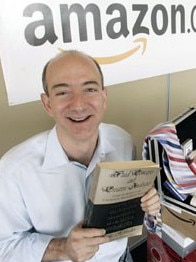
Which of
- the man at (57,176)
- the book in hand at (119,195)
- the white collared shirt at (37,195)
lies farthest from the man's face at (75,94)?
the book in hand at (119,195)

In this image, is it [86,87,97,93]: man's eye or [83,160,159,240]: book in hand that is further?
[86,87,97,93]: man's eye

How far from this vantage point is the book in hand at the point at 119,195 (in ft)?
1.81

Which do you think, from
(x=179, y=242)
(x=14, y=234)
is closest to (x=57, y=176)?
(x=14, y=234)

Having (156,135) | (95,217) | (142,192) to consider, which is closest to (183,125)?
(156,135)

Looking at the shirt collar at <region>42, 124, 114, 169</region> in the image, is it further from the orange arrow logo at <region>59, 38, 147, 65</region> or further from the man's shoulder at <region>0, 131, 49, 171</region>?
the orange arrow logo at <region>59, 38, 147, 65</region>

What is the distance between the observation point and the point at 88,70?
2.52ft

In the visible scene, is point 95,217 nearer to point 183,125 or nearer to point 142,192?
point 142,192

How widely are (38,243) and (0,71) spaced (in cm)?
54

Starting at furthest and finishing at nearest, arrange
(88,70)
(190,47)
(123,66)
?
1. (190,47)
2. (123,66)
3. (88,70)

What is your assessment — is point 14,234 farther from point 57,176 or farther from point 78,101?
point 78,101

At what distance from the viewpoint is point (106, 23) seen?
1.05 m

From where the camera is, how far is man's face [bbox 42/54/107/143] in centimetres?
75

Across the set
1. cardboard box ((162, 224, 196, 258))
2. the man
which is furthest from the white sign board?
cardboard box ((162, 224, 196, 258))

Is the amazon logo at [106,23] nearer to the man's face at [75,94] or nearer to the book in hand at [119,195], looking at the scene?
the man's face at [75,94]
